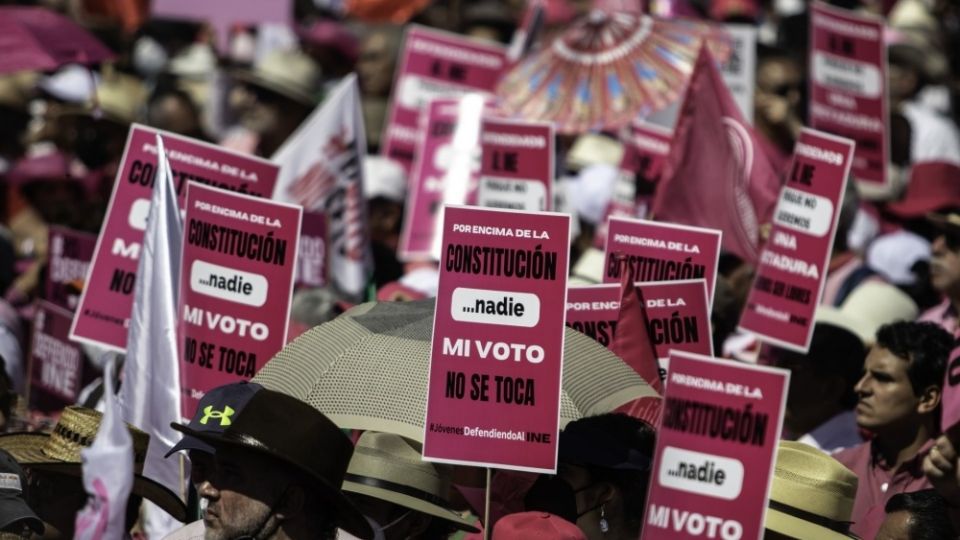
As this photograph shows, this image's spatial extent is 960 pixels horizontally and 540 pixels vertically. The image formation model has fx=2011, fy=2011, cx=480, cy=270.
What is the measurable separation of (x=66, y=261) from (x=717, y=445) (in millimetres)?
4610

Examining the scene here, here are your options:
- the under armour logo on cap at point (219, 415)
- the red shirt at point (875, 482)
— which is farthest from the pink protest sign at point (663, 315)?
the under armour logo on cap at point (219, 415)

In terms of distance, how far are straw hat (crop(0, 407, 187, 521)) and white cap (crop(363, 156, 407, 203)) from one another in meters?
4.35

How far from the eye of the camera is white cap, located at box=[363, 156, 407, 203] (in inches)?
418

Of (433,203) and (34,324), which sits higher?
(433,203)

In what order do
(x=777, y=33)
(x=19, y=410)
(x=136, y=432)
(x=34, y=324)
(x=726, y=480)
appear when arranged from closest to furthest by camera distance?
(x=726, y=480)
(x=136, y=432)
(x=19, y=410)
(x=34, y=324)
(x=777, y=33)

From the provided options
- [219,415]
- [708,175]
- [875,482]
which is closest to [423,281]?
[708,175]

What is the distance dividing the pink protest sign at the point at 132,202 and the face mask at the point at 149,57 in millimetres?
7841

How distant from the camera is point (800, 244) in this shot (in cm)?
788

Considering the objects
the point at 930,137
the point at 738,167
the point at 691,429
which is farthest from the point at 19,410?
the point at 930,137

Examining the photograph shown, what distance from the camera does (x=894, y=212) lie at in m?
10.4

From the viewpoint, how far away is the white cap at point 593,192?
10.8 meters

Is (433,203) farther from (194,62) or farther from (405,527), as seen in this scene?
(194,62)

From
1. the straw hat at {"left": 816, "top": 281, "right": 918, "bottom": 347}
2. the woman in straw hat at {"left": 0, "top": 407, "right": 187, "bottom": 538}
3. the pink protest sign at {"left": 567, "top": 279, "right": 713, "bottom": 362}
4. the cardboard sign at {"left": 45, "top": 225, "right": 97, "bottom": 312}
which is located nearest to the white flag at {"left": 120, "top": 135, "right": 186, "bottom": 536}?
the woman in straw hat at {"left": 0, "top": 407, "right": 187, "bottom": 538}

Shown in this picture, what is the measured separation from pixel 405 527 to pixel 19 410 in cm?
171
